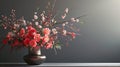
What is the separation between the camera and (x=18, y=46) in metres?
→ 2.87

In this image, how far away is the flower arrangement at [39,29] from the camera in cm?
280

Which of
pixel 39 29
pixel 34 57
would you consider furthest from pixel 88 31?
pixel 34 57

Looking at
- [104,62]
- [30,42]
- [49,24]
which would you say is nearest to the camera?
[30,42]

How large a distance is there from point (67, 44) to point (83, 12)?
52cm

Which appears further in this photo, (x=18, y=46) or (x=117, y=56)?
(x=117, y=56)

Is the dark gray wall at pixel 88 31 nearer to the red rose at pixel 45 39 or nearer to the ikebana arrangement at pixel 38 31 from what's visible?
the ikebana arrangement at pixel 38 31

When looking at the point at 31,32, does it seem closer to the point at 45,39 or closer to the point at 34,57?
the point at 45,39

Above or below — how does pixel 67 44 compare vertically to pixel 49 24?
below

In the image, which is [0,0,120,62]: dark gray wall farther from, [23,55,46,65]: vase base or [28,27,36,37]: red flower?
[28,27,36,37]: red flower

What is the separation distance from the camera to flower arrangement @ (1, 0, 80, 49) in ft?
9.18

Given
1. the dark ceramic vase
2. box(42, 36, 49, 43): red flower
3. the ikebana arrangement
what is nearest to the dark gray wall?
→ the ikebana arrangement

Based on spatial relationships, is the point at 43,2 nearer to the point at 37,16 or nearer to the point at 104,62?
the point at 37,16

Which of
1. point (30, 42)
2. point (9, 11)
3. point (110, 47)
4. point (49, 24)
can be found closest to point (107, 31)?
point (110, 47)

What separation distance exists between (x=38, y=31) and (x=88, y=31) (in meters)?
0.80
